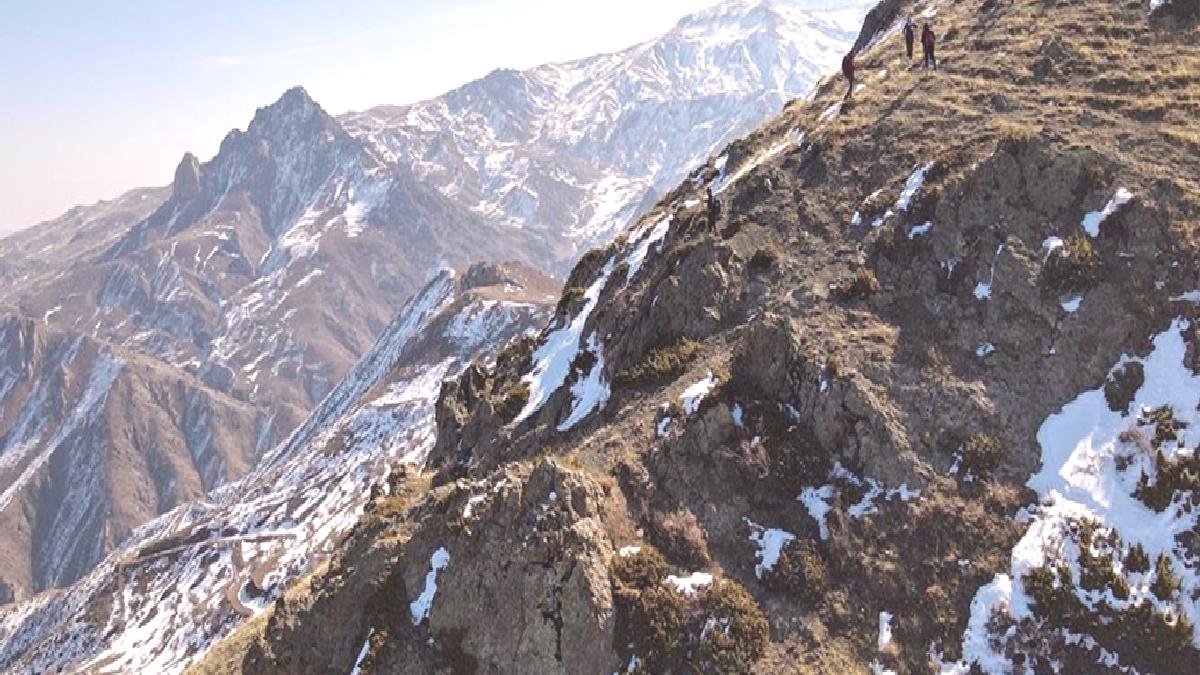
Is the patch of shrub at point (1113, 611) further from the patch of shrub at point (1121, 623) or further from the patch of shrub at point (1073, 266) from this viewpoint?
the patch of shrub at point (1073, 266)

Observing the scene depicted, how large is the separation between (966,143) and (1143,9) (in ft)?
46.7

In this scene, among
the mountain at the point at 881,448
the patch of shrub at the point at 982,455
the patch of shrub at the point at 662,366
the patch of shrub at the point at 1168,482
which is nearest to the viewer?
the mountain at the point at 881,448

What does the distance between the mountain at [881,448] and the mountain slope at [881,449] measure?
88 millimetres

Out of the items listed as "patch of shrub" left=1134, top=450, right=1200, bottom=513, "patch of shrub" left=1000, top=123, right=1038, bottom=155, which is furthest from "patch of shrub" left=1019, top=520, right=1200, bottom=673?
"patch of shrub" left=1000, top=123, right=1038, bottom=155

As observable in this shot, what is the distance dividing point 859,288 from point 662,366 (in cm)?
840

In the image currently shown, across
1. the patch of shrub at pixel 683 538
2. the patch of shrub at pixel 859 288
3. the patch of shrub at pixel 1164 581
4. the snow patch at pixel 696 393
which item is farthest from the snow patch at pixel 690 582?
the patch of shrub at pixel 859 288

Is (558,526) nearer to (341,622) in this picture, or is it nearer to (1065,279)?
(341,622)

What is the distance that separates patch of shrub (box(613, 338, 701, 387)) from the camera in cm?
3134

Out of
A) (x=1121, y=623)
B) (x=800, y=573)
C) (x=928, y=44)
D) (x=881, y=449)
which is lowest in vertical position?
(x=1121, y=623)

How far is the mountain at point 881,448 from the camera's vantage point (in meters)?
22.5

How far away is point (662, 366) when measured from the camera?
1237 inches

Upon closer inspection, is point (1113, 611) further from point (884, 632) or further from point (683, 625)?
point (683, 625)

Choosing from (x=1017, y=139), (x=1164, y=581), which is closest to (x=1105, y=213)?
(x=1017, y=139)

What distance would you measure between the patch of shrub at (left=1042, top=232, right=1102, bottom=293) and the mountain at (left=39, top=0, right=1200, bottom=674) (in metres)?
0.10
